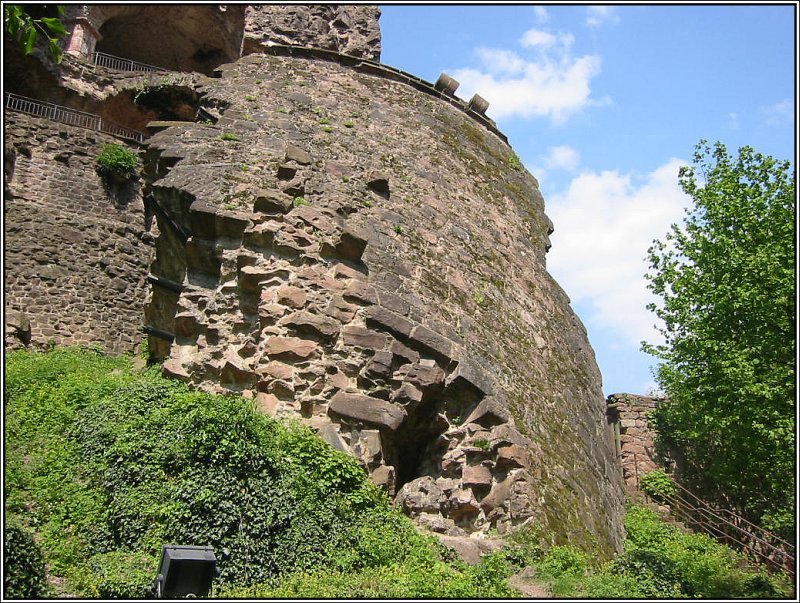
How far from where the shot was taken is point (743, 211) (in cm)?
1664

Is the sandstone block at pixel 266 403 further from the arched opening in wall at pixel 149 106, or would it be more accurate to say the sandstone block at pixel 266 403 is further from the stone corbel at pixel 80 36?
the stone corbel at pixel 80 36

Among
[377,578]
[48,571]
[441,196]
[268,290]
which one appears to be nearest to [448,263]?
[441,196]

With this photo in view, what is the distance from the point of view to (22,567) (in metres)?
6.36

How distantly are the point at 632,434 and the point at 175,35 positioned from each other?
16.7 m

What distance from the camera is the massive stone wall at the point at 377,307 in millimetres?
9695

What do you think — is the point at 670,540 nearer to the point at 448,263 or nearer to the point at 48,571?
the point at 448,263

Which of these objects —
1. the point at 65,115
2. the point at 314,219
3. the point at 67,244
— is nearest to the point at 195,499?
the point at 314,219

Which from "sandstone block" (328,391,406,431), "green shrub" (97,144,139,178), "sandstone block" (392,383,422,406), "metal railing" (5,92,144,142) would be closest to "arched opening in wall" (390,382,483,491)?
"sandstone block" (392,383,422,406)

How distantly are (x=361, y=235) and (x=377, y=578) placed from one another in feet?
14.6

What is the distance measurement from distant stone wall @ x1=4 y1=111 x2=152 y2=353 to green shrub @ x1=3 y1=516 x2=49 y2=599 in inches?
347

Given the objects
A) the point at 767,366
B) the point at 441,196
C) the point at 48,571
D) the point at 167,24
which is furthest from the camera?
the point at 167,24

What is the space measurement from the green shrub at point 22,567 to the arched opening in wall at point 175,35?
1887 cm

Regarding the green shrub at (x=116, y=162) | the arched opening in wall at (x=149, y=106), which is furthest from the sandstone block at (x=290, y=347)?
the arched opening in wall at (x=149, y=106)

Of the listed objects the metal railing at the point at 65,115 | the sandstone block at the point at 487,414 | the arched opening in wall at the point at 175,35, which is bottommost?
the sandstone block at the point at 487,414
